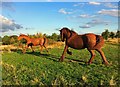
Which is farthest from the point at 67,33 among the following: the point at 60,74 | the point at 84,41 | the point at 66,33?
the point at 60,74

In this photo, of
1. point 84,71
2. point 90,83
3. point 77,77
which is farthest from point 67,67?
point 90,83

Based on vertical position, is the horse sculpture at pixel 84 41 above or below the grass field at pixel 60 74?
above

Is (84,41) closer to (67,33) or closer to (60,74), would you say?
(67,33)

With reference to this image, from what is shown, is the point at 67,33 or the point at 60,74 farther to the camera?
the point at 67,33

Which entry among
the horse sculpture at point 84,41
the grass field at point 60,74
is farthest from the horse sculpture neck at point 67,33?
the grass field at point 60,74

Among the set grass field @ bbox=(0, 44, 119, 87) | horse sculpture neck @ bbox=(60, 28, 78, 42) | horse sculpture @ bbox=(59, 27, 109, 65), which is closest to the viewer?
grass field @ bbox=(0, 44, 119, 87)

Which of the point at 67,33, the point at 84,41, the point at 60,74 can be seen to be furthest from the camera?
the point at 67,33

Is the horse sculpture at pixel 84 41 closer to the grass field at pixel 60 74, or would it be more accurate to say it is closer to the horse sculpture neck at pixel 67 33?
the horse sculpture neck at pixel 67 33

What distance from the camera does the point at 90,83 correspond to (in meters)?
9.20

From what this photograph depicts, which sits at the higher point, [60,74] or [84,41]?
[84,41]

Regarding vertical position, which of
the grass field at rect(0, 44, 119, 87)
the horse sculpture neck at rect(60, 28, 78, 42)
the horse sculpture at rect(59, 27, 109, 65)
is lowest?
the grass field at rect(0, 44, 119, 87)

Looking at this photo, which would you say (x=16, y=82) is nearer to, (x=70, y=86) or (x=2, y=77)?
(x=2, y=77)

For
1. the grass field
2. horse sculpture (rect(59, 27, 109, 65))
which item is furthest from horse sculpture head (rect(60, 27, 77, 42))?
the grass field

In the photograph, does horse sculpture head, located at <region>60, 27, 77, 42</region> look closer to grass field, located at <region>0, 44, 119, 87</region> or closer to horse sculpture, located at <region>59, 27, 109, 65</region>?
horse sculpture, located at <region>59, 27, 109, 65</region>
